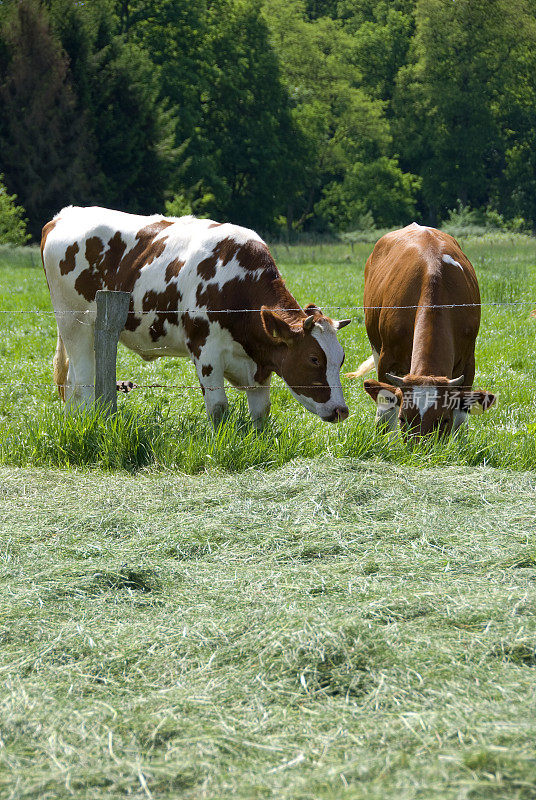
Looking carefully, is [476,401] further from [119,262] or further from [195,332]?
[119,262]

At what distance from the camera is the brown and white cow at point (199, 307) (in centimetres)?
702

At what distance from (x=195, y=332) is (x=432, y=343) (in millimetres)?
2044

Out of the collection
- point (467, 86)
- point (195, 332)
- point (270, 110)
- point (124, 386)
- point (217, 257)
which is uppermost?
point (467, 86)

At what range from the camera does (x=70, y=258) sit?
838 centimetres

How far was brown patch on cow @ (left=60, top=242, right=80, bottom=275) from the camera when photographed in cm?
836

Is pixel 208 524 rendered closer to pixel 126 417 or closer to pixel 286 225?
pixel 126 417

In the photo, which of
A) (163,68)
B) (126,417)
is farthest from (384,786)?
(163,68)

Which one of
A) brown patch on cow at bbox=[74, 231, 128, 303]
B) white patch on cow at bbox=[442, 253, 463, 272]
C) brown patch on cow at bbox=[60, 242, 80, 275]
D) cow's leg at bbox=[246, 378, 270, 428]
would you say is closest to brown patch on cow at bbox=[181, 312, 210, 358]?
cow's leg at bbox=[246, 378, 270, 428]

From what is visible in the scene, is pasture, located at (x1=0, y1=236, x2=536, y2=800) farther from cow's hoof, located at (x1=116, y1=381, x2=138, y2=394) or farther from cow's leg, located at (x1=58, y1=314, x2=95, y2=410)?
cow's hoof, located at (x1=116, y1=381, x2=138, y2=394)

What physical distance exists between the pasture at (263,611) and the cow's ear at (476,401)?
25cm

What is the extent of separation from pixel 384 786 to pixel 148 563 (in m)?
2.16

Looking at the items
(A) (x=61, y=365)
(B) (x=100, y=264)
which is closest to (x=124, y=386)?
(A) (x=61, y=365)

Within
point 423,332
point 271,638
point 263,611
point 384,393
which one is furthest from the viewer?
point 423,332

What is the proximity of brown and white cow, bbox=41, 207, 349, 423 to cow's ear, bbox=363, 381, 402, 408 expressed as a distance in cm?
38
